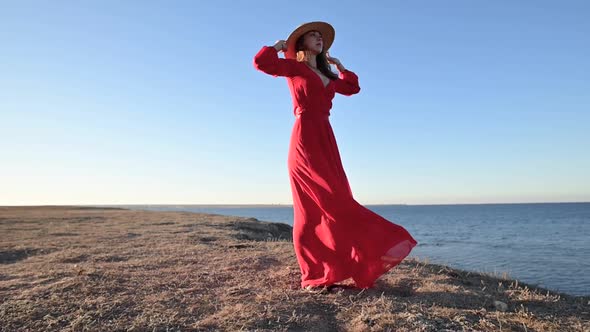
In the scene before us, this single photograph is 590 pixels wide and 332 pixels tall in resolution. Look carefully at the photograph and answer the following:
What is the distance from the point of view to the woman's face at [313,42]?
16.6 ft

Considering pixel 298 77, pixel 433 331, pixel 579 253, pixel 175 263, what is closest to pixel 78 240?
pixel 175 263

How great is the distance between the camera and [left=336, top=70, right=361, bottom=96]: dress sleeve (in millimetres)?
5477

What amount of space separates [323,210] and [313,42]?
1.81 meters

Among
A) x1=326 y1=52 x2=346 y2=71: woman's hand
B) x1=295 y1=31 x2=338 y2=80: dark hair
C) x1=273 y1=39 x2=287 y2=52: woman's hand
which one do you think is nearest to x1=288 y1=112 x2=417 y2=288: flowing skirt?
x1=295 y1=31 x2=338 y2=80: dark hair

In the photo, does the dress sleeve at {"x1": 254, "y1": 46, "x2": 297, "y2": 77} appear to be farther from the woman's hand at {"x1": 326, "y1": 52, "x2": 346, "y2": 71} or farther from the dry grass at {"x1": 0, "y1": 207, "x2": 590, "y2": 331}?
the dry grass at {"x1": 0, "y1": 207, "x2": 590, "y2": 331}

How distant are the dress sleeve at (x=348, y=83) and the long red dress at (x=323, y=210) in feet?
1.28

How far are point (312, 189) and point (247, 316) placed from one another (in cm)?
151

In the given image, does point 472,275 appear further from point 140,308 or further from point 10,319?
point 10,319

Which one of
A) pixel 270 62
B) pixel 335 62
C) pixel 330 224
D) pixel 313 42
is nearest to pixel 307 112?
pixel 270 62

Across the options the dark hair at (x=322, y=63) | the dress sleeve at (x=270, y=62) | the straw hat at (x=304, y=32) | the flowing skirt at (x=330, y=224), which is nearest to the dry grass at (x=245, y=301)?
the flowing skirt at (x=330, y=224)

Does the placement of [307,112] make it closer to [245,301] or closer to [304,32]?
→ [304,32]

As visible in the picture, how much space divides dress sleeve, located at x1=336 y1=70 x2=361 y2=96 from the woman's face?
51 cm

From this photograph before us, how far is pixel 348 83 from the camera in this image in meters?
5.53

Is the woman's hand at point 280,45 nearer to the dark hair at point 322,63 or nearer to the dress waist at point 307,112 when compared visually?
the dark hair at point 322,63
